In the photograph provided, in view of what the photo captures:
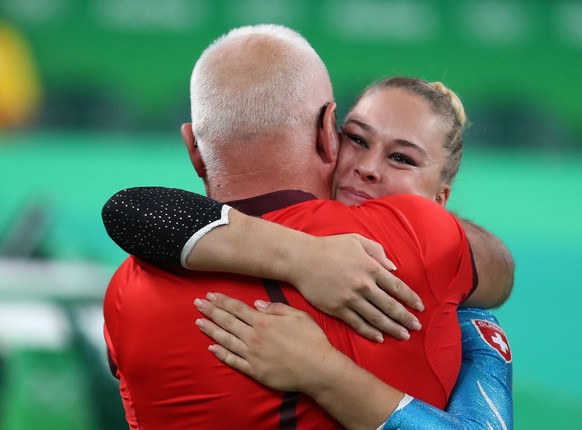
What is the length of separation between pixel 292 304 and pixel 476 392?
46 cm

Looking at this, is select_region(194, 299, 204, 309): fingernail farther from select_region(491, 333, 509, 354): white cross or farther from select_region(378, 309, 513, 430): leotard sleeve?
select_region(491, 333, 509, 354): white cross

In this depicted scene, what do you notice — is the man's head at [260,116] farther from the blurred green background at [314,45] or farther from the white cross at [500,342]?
the blurred green background at [314,45]

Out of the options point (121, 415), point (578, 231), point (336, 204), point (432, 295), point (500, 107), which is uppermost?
point (336, 204)

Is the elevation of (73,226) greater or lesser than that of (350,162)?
lesser

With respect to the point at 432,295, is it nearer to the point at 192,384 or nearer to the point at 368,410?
the point at 368,410

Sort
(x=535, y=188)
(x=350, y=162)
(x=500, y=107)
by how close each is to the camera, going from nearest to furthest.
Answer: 1. (x=350, y=162)
2. (x=535, y=188)
3. (x=500, y=107)

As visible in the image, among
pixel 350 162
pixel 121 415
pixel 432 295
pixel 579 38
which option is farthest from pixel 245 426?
pixel 579 38

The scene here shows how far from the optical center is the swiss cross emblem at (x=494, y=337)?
1993 millimetres

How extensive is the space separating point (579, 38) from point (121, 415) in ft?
17.7

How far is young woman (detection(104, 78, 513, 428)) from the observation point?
162 centimetres

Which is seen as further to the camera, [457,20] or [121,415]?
[457,20]

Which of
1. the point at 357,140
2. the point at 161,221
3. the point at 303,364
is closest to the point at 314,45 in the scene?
the point at 357,140

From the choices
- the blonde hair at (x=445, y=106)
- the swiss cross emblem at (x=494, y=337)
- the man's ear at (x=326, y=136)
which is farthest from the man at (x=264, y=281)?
the blonde hair at (x=445, y=106)

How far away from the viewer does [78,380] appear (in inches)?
175
